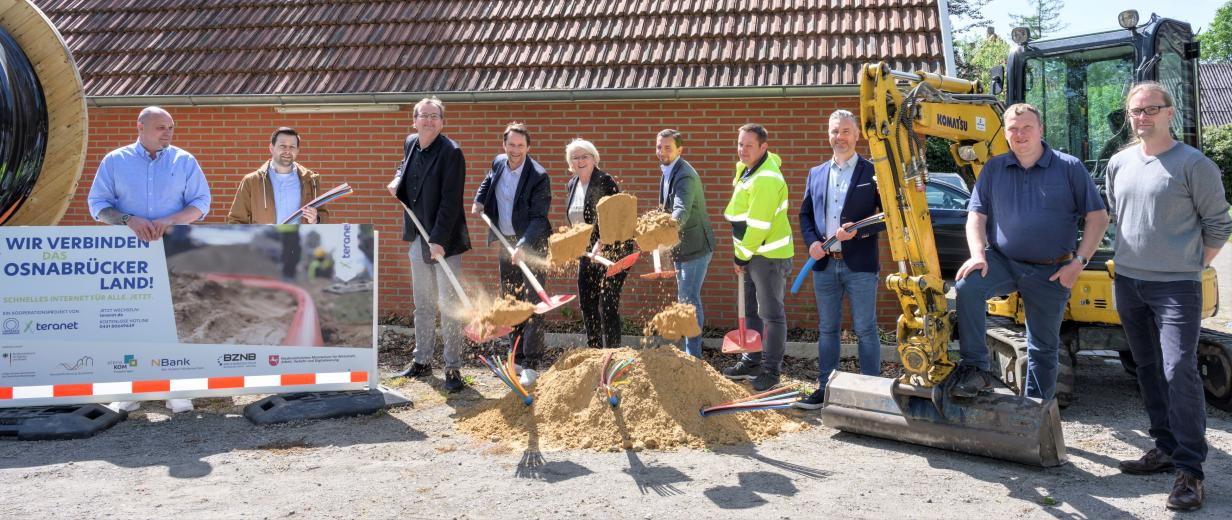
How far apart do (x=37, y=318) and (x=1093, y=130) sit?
7533mm

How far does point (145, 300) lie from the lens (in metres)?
6.35

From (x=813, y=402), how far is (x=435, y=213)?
3050 mm

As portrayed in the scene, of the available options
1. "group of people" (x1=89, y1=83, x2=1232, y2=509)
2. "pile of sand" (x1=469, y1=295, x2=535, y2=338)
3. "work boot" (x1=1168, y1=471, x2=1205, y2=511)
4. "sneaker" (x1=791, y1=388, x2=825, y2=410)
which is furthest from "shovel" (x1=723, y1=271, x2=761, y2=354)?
"work boot" (x1=1168, y1=471, x2=1205, y2=511)

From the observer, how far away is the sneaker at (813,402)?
6.44 meters

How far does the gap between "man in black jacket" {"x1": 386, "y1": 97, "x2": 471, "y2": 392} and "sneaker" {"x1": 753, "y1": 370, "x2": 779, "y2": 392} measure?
2.22m

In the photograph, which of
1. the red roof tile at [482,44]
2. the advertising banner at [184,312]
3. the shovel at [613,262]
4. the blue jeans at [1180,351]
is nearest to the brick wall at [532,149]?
the red roof tile at [482,44]

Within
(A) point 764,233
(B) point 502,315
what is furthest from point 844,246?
(B) point 502,315

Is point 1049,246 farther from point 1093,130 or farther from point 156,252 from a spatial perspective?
point 156,252

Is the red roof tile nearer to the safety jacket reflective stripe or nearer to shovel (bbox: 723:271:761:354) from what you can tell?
the safety jacket reflective stripe

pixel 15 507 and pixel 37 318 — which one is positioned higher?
pixel 37 318

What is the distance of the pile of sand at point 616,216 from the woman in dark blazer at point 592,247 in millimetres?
263

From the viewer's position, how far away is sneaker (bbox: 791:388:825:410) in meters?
6.44

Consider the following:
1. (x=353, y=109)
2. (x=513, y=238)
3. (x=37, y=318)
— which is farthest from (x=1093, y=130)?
(x=37, y=318)

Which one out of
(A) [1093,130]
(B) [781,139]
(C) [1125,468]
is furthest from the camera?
(B) [781,139]
